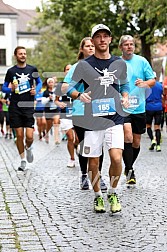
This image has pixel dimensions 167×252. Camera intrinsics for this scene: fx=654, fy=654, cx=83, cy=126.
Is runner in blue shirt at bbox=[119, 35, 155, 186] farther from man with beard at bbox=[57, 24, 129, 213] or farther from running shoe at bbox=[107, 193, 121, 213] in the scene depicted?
running shoe at bbox=[107, 193, 121, 213]

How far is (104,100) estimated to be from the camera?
659cm

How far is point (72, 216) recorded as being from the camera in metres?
6.46

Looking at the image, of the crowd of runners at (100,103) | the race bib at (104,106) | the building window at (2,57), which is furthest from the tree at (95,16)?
the building window at (2,57)

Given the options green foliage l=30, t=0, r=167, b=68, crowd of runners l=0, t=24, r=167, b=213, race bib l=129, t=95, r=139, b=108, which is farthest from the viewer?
green foliage l=30, t=0, r=167, b=68

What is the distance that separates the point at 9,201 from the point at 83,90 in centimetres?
157

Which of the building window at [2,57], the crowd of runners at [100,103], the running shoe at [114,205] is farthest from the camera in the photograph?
the building window at [2,57]

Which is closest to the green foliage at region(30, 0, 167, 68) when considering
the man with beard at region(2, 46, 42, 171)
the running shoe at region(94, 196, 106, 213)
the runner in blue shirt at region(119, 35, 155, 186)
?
the man with beard at region(2, 46, 42, 171)

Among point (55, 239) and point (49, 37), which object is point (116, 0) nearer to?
point (49, 37)

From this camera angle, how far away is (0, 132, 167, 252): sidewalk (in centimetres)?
529

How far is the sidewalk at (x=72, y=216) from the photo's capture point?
5289 millimetres

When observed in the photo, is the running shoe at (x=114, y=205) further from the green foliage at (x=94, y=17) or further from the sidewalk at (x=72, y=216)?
the green foliage at (x=94, y=17)

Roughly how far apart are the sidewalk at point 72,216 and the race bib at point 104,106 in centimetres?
103

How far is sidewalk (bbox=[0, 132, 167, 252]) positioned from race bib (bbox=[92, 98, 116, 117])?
3.37 ft

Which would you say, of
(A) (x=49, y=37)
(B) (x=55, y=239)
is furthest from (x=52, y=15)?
(B) (x=55, y=239)
